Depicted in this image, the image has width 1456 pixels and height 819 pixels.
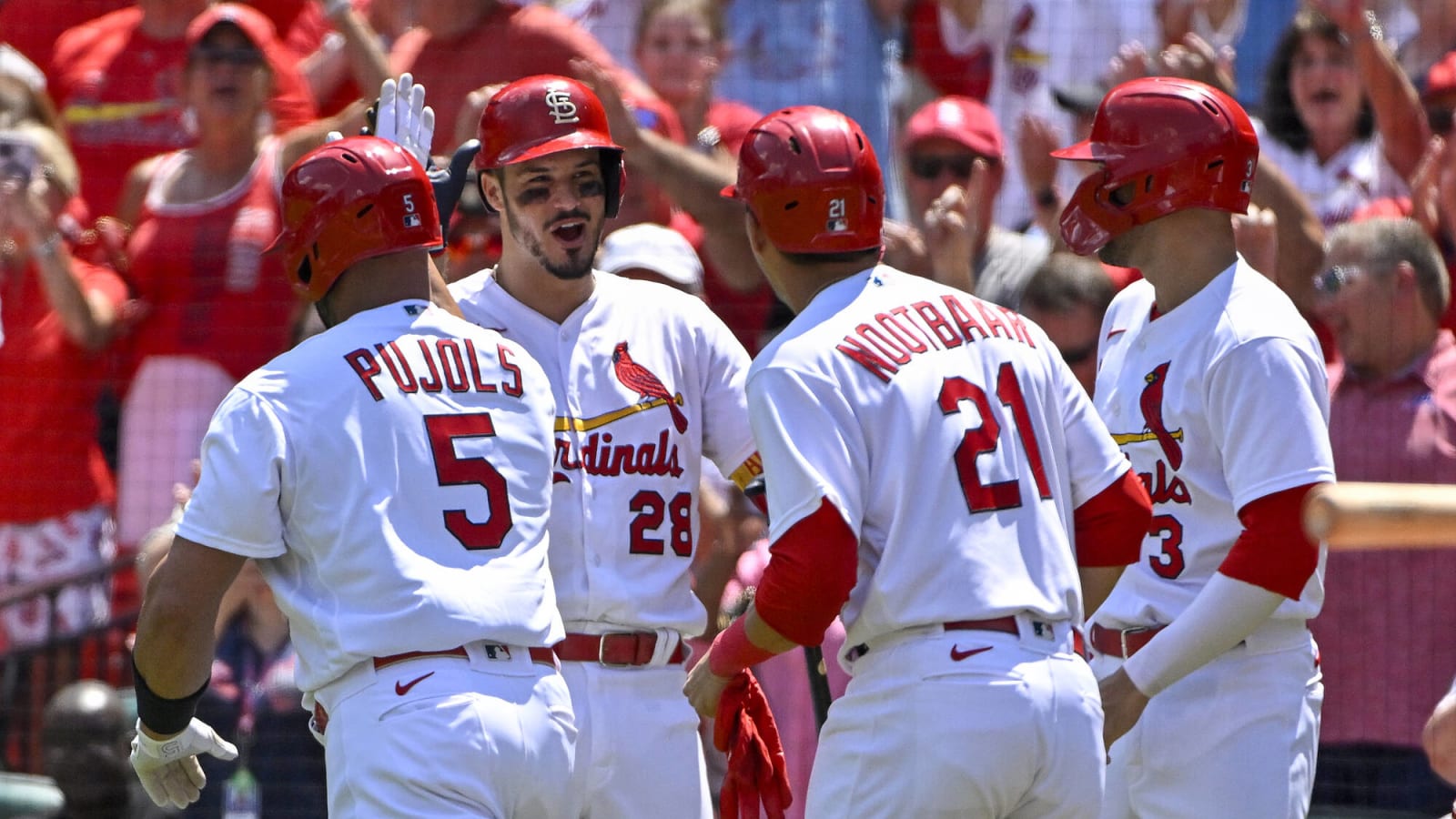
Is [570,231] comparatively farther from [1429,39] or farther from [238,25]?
[1429,39]

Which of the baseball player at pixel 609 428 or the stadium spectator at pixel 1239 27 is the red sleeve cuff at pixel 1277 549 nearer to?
the baseball player at pixel 609 428

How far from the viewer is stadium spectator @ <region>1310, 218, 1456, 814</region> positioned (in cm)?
561

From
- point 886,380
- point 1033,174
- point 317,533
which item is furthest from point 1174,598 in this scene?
point 1033,174

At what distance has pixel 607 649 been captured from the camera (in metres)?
3.98

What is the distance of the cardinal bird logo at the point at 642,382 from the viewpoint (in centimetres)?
412

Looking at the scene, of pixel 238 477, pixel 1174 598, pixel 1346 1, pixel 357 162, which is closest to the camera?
pixel 238 477

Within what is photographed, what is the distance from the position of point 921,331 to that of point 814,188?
1.13ft

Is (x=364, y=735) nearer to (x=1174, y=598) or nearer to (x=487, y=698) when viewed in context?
(x=487, y=698)

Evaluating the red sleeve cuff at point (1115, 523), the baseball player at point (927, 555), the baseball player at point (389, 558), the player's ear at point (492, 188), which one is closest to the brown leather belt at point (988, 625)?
the baseball player at point (927, 555)

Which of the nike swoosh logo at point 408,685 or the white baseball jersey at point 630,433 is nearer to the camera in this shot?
the nike swoosh logo at point 408,685

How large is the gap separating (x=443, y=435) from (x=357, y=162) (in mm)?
561

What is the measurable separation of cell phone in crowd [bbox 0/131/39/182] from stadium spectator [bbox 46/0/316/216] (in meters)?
0.35

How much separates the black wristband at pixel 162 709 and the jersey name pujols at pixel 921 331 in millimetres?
1319

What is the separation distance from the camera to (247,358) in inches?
263
